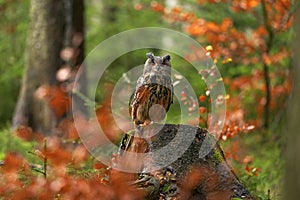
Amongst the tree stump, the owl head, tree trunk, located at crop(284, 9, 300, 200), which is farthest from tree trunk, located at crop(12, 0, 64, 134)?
→ tree trunk, located at crop(284, 9, 300, 200)

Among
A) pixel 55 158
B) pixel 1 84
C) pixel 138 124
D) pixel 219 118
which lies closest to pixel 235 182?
pixel 138 124

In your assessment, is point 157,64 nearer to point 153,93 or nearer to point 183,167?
point 153,93

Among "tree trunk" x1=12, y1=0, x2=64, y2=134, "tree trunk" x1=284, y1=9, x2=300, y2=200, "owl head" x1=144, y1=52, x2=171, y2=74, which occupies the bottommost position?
"tree trunk" x1=284, y1=9, x2=300, y2=200

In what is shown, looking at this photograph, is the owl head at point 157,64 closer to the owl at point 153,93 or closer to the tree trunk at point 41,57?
the owl at point 153,93

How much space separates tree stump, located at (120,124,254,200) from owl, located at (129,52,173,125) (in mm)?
126

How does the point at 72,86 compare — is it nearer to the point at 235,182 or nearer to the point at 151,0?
the point at 235,182

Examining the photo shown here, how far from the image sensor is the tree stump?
524 cm

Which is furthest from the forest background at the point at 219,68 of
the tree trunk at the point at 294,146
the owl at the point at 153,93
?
the tree trunk at the point at 294,146

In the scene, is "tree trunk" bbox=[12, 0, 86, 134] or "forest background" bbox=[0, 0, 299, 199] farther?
"tree trunk" bbox=[12, 0, 86, 134]

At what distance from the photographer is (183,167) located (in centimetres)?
548

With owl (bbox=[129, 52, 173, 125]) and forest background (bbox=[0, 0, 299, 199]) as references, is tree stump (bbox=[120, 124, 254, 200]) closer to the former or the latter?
owl (bbox=[129, 52, 173, 125])

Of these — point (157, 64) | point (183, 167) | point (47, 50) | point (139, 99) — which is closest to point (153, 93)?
point (139, 99)

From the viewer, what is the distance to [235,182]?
552 cm

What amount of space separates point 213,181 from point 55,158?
4.21 ft
